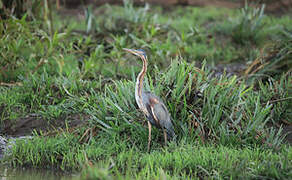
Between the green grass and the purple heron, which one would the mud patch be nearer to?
the green grass

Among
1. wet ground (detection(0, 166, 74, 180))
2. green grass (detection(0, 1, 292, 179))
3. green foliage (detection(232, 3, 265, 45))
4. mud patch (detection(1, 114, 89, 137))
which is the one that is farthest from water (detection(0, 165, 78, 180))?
green foliage (detection(232, 3, 265, 45))

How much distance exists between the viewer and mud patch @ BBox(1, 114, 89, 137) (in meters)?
5.25

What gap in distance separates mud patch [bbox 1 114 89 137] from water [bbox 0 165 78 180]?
3.27 feet

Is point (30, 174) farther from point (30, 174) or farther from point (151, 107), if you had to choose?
point (151, 107)

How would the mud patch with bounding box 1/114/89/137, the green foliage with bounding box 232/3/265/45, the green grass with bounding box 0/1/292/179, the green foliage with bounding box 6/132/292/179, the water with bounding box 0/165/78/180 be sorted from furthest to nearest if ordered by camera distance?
the green foliage with bounding box 232/3/265/45 < the mud patch with bounding box 1/114/89/137 < the water with bounding box 0/165/78/180 < the green grass with bounding box 0/1/292/179 < the green foliage with bounding box 6/132/292/179

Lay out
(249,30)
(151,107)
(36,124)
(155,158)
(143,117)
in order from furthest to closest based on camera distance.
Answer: (249,30), (36,124), (143,117), (151,107), (155,158)

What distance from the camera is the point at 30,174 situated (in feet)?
13.6

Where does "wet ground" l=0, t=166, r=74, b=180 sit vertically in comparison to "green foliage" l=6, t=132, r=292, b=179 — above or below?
below

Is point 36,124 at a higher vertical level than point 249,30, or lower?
lower

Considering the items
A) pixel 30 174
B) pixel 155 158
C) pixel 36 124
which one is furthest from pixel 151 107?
pixel 36 124

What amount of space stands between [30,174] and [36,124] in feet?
4.19

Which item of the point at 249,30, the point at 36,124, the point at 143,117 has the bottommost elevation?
the point at 36,124

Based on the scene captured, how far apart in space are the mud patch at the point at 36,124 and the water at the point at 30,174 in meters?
1.00

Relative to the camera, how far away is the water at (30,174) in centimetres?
403
